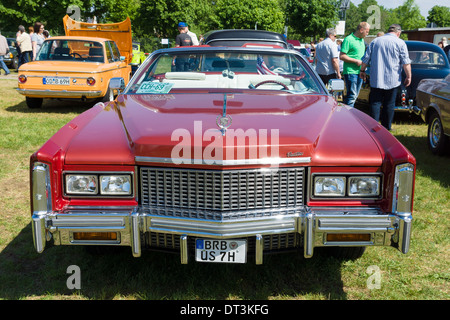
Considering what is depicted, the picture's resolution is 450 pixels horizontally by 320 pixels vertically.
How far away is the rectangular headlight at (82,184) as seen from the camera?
2879 mm

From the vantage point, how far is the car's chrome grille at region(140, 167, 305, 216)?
8.89 feet

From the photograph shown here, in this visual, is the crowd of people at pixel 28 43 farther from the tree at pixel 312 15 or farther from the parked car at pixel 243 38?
the tree at pixel 312 15

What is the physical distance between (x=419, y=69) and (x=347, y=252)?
7037 mm

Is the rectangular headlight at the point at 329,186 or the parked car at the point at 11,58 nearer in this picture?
the rectangular headlight at the point at 329,186

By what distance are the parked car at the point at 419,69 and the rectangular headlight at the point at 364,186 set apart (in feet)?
21.4

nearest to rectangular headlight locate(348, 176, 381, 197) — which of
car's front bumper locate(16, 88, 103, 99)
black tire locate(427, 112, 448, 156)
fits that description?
black tire locate(427, 112, 448, 156)

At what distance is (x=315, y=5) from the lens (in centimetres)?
4631

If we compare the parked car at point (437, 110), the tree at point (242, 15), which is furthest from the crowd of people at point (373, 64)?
the tree at point (242, 15)

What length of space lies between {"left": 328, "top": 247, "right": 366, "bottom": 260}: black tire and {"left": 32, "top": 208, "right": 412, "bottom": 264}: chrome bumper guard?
2.41 feet

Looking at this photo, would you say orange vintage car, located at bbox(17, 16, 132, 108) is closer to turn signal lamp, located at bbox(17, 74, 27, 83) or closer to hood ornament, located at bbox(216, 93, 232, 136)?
turn signal lamp, located at bbox(17, 74, 27, 83)

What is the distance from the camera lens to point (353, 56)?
27.1 feet
